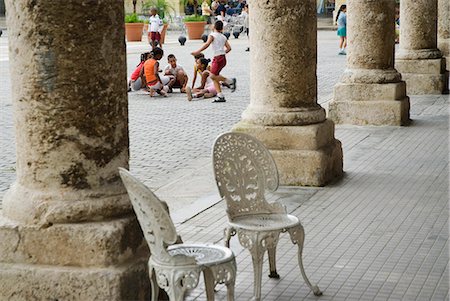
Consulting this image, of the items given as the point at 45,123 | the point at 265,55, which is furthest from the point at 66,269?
the point at 265,55

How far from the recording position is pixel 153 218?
459cm

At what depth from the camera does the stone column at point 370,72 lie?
41.0 ft

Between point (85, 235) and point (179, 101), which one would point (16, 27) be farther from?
point (179, 101)

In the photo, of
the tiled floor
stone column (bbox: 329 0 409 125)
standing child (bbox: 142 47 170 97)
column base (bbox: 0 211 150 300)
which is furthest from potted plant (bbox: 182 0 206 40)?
column base (bbox: 0 211 150 300)

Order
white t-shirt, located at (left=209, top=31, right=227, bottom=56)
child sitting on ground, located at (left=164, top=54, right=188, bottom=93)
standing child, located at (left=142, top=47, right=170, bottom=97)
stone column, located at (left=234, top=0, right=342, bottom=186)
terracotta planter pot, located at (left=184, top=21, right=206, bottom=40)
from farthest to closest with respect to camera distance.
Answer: terracotta planter pot, located at (left=184, top=21, right=206, bottom=40) < child sitting on ground, located at (left=164, top=54, right=188, bottom=93) < standing child, located at (left=142, top=47, right=170, bottom=97) < white t-shirt, located at (left=209, top=31, right=227, bottom=56) < stone column, located at (left=234, top=0, right=342, bottom=186)

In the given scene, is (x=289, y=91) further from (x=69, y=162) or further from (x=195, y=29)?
(x=195, y=29)

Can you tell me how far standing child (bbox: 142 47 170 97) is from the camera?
1798cm

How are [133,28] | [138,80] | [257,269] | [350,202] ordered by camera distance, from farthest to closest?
1. [133,28]
2. [138,80]
3. [350,202]
4. [257,269]

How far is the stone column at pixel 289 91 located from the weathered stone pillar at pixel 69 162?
3746 mm

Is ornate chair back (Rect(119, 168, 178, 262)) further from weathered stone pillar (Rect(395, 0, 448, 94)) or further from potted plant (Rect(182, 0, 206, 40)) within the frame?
potted plant (Rect(182, 0, 206, 40))

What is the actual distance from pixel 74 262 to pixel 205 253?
2.32 feet

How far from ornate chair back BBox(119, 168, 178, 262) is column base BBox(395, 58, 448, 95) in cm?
1230

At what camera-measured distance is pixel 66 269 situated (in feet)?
16.8

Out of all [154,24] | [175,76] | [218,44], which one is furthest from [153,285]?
[154,24]
